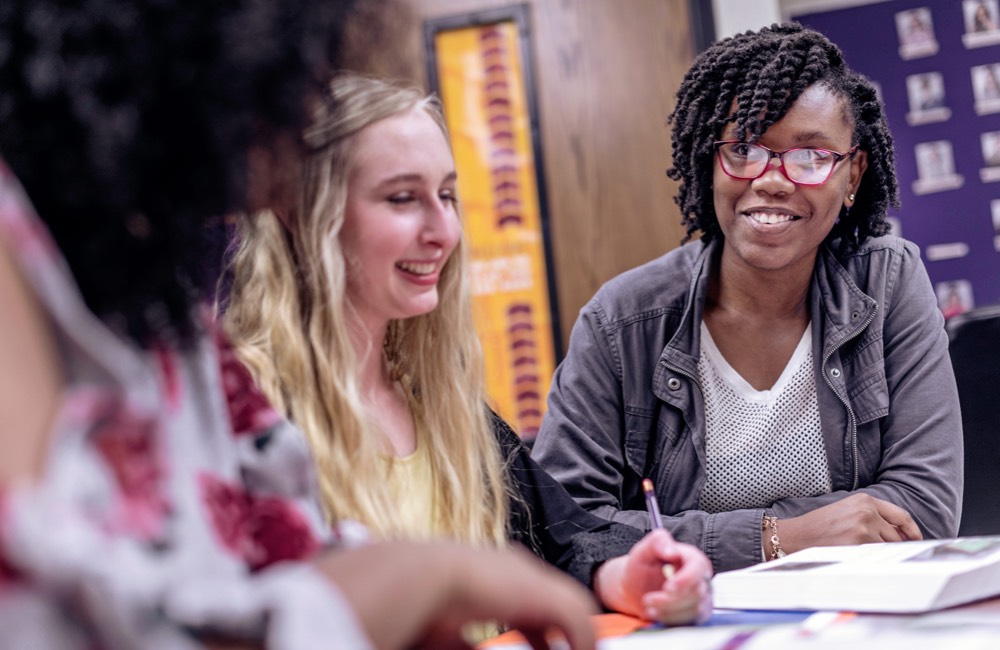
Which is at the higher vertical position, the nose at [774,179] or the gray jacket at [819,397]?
the nose at [774,179]

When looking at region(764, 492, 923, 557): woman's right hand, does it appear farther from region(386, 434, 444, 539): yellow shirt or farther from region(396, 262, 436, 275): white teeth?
region(396, 262, 436, 275): white teeth

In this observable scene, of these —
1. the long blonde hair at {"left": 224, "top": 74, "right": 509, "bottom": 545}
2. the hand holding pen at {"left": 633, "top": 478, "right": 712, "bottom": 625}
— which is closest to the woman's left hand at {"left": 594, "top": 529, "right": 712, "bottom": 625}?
the hand holding pen at {"left": 633, "top": 478, "right": 712, "bottom": 625}

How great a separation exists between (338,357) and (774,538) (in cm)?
76

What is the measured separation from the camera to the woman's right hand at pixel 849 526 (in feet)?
5.10

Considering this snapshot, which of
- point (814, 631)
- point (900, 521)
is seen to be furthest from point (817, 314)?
point (814, 631)

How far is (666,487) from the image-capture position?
1.84 meters

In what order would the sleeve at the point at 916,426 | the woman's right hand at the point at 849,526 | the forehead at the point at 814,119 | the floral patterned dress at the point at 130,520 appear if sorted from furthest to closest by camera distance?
the forehead at the point at 814,119 → the sleeve at the point at 916,426 → the woman's right hand at the point at 849,526 → the floral patterned dress at the point at 130,520

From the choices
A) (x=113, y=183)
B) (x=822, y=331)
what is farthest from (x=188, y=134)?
(x=822, y=331)

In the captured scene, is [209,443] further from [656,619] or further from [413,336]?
[413,336]

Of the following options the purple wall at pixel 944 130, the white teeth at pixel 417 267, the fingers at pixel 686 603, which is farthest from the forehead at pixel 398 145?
the purple wall at pixel 944 130

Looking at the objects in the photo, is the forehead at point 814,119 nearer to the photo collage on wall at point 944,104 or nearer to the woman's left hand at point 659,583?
the woman's left hand at point 659,583

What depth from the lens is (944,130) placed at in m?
3.71

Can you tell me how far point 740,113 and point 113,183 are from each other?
1.46 meters

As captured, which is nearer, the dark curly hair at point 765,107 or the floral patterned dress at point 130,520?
the floral patterned dress at point 130,520
